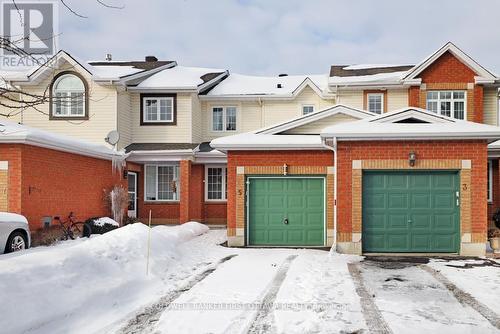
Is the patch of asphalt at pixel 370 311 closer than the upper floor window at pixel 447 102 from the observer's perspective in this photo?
Yes

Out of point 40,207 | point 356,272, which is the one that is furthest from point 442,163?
point 40,207

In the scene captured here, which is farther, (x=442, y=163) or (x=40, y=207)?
(x=40, y=207)

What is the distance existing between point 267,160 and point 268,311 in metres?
7.81

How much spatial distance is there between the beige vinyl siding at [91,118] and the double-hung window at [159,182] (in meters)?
3.26

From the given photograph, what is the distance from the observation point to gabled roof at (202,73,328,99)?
23.5m

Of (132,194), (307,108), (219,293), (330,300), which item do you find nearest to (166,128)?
(132,194)

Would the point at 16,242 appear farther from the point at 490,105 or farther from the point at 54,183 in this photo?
the point at 490,105

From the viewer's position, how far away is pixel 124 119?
21.9m

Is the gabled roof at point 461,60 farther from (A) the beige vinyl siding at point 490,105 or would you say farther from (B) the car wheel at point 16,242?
(B) the car wheel at point 16,242

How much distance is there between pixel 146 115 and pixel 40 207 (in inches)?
321

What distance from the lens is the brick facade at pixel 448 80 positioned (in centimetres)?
2075

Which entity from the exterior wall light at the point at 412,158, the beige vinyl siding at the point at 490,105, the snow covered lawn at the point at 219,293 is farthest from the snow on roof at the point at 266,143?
the beige vinyl siding at the point at 490,105

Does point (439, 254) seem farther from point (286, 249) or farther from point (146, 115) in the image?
point (146, 115)

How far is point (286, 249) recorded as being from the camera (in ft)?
47.9
